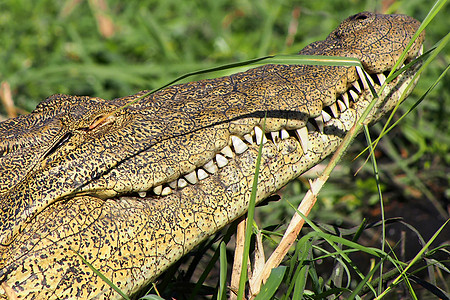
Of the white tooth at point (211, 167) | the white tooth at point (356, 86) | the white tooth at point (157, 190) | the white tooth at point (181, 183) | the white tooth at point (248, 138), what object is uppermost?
the white tooth at point (356, 86)

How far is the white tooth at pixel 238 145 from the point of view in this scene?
2.15 metres

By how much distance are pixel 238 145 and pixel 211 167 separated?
141mm

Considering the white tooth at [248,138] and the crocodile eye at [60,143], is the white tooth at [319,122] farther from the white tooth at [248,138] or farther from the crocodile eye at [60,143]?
the crocodile eye at [60,143]

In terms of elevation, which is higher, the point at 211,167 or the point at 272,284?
the point at 211,167

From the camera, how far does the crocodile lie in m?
1.93

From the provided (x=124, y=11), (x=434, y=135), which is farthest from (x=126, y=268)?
(x=124, y=11)

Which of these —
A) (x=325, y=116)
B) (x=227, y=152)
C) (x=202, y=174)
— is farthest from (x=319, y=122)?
(x=202, y=174)

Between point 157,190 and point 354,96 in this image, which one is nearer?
point 157,190

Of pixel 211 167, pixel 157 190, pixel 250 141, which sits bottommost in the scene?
pixel 157 190

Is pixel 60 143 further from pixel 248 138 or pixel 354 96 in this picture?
pixel 354 96

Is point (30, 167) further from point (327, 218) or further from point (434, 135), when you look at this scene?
point (434, 135)

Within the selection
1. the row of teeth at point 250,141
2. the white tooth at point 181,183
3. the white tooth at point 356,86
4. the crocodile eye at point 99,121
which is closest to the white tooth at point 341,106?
the row of teeth at point 250,141

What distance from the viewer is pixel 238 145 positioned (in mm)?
2152

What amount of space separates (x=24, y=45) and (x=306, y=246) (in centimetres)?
435
